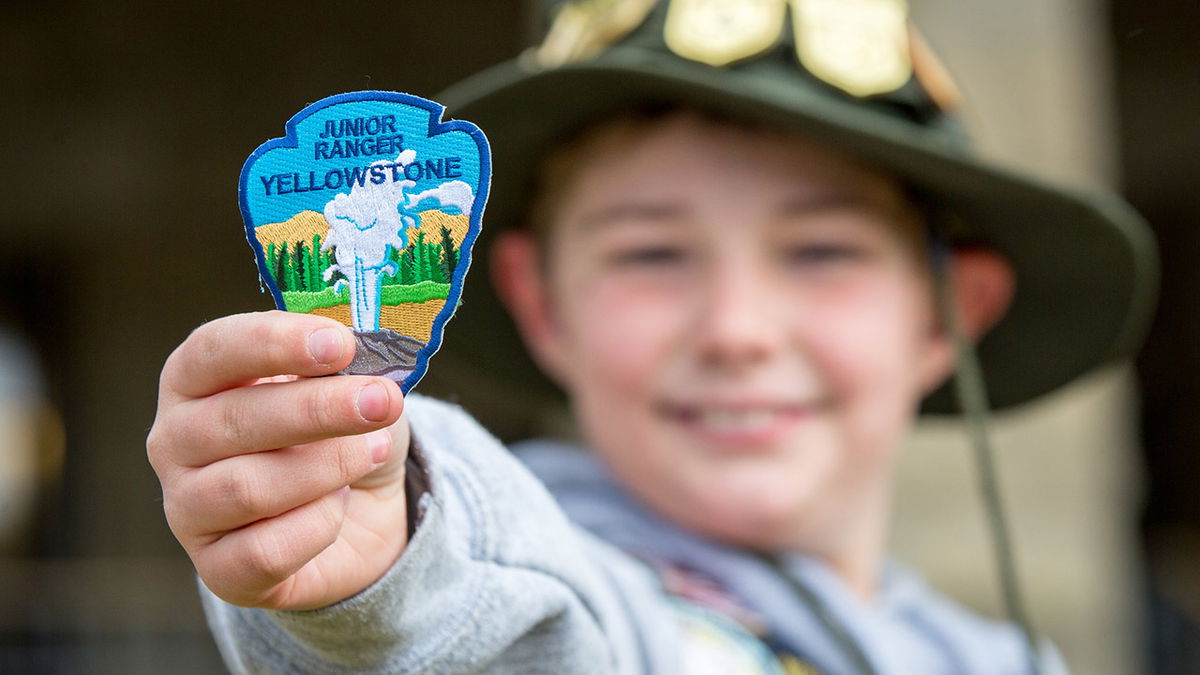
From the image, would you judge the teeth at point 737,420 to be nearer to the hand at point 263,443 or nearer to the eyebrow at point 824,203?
the eyebrow at point 824,203

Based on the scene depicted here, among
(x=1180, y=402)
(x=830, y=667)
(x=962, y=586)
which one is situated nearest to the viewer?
(x=830, y=667)

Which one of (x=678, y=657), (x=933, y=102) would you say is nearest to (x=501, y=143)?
(x=933, y=102)

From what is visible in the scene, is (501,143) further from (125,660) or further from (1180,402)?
(1180,402)

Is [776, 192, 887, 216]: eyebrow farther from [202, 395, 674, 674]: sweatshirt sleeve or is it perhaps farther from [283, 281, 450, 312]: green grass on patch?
[283, 281, 450, 312]: green grass on patch

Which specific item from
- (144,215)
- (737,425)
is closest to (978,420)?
(737,425)

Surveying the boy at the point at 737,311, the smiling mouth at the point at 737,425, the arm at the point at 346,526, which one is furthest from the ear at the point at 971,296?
the arm at the point at 346,526

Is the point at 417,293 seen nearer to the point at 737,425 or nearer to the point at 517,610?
the point at 517,610
